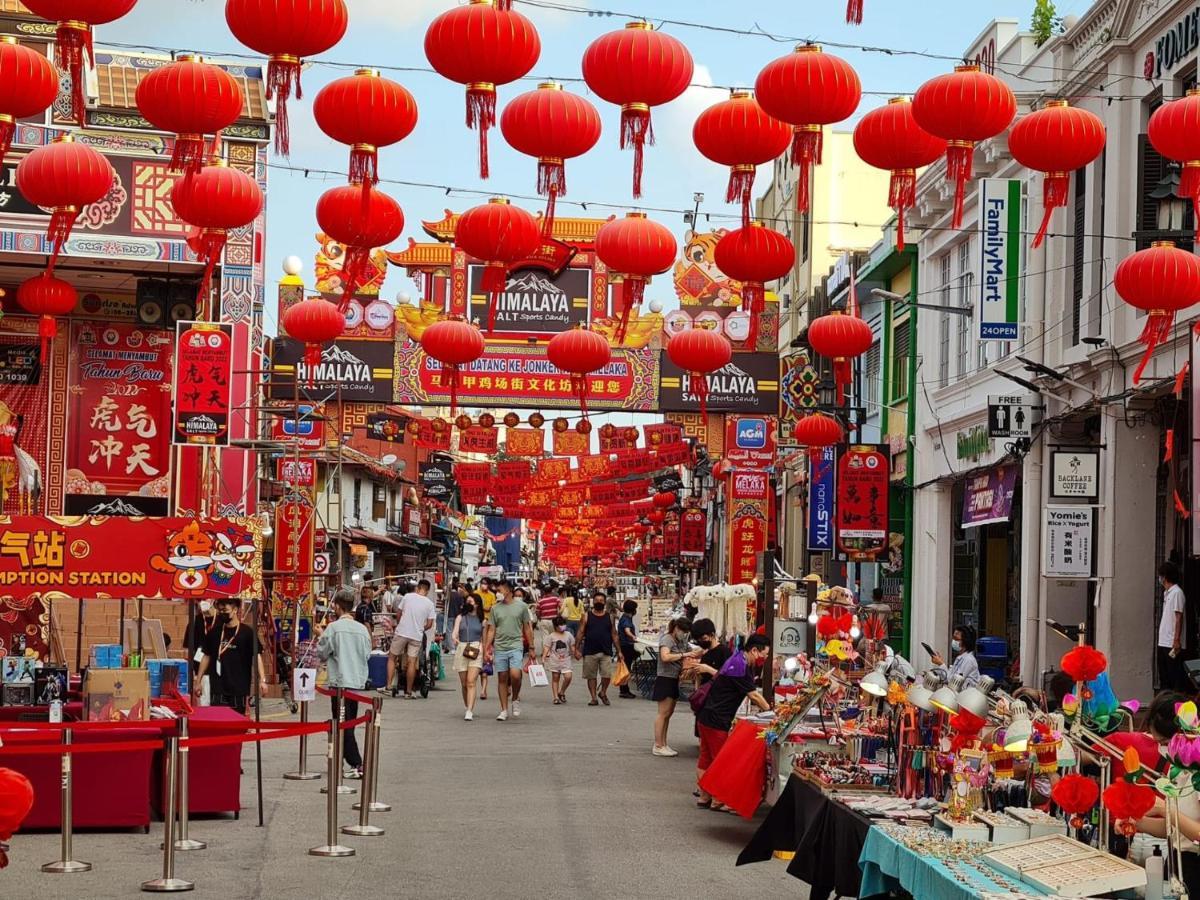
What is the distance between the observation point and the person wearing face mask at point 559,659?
92.9ft

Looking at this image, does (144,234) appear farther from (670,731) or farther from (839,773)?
(839,773)

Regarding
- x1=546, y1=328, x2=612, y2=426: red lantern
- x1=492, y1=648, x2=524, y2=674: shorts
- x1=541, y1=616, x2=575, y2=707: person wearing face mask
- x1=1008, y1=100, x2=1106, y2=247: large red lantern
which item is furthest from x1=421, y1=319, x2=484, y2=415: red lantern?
x1=1008, y1=100, x2=1106, y2=247: large red lantern

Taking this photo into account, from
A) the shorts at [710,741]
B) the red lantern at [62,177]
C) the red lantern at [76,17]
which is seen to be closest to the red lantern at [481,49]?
the red lantern at [76,17]

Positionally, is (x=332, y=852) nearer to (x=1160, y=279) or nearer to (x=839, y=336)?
(x=1160, y=279)

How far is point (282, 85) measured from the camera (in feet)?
34.2

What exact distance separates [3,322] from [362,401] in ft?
30.2

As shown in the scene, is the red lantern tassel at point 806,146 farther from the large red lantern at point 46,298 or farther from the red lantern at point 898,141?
the large red lantern at point 46,298

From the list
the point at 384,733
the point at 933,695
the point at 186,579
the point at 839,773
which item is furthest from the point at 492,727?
the point at 933,695

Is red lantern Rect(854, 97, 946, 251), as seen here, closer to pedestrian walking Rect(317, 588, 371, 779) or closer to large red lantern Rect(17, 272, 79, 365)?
pedestrian walking Rect(317, 588, 371, 779)

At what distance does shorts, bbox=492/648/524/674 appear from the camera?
80.2 ft

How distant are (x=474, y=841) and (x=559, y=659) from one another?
15.3m

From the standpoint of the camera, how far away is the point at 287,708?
25.1 m

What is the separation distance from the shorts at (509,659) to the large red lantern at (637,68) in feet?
46.1

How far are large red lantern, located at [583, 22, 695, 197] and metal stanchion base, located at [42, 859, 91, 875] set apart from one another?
6331mm
